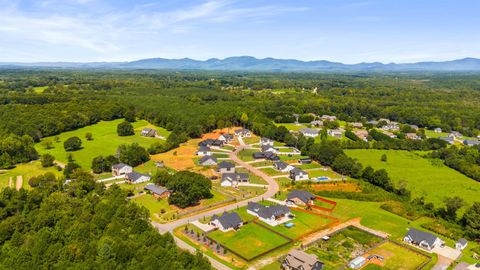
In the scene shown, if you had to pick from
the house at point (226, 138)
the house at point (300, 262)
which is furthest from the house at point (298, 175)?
the house at point (226, 138)

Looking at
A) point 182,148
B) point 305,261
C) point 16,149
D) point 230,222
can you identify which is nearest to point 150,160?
point 182,148

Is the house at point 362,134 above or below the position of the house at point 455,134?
above

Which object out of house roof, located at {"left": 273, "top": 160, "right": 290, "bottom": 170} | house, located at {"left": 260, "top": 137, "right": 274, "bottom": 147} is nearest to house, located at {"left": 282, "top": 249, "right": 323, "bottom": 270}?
house roof, located at {"left": 273, "top": 160, "right": 290, "bottom": 170}

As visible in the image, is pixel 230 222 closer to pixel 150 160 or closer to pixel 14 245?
pixel 14 245

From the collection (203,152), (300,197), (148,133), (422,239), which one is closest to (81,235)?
(300,197)

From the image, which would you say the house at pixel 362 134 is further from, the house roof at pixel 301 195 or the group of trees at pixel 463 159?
the house roof at pixel 301 195

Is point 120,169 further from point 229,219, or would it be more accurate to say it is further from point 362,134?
point 362,134
